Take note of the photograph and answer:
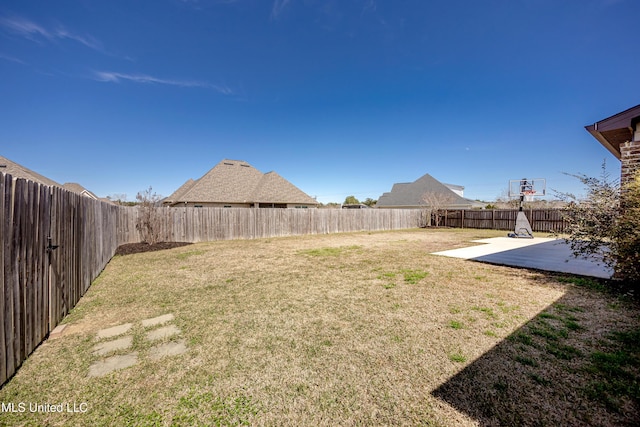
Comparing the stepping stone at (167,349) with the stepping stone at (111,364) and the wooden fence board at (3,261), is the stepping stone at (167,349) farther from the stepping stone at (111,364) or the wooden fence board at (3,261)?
the wooden fence board at (3,261)

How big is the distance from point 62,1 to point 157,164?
18822 millimetres

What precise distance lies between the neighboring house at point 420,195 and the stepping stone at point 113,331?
Answer: 24611mm

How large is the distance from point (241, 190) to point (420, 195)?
65.7ft

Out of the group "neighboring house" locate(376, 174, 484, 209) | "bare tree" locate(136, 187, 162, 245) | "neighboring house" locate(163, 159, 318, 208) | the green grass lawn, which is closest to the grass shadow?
the green grass lawn

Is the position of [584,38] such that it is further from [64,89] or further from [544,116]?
[64,89]

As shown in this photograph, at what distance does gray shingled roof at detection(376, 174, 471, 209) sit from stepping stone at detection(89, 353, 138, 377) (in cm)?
2694

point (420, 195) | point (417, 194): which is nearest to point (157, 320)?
point (420, 195)

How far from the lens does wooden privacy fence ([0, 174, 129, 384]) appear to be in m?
2.00

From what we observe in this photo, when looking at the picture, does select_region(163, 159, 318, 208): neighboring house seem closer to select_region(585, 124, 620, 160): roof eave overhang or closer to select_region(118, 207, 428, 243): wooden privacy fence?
select_region(118, 207, 428, 243): wooden privacy fence

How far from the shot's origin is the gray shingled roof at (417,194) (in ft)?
84.5

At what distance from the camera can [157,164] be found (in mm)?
22734

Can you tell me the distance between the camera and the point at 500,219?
18.2 metres

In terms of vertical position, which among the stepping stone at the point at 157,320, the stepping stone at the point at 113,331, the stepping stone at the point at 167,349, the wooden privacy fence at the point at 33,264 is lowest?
the stepping stone at the point at 113,331

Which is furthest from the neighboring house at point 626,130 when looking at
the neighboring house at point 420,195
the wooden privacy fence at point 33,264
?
the neighboring house at point 420,195
